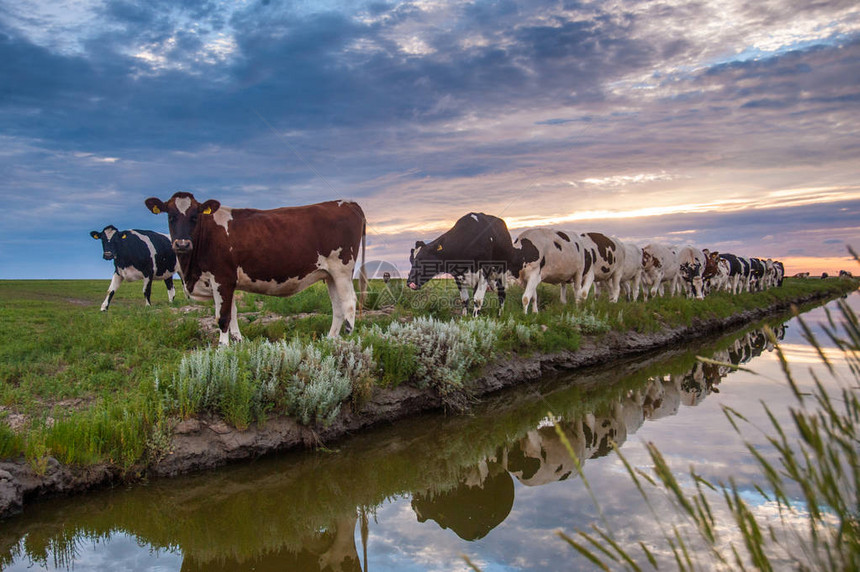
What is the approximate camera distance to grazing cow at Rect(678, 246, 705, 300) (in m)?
25.3

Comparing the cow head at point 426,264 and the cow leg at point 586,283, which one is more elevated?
the cow head at point 426,264

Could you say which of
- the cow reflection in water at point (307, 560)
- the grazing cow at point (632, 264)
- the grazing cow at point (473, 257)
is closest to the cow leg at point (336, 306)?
the grazing cow at point (473, 257)

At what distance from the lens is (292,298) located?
48.7ft

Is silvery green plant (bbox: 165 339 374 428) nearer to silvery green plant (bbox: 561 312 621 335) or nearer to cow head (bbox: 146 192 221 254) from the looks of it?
cow head (bbox: 146 192 221 254)

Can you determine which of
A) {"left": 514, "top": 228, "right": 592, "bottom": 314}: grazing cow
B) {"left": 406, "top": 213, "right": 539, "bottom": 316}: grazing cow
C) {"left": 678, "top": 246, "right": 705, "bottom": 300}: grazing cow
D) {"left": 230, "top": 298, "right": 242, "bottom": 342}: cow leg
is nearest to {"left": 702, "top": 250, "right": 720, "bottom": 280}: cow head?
{"left": 678, "top": 246, "right": 705, "bottom": 300}: grazing cow

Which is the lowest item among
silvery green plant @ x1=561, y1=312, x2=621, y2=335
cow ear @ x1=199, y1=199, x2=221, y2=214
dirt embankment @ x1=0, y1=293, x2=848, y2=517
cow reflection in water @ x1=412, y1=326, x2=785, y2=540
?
cow reflection in water @ x1=412, y1=326, x2=785, y2=540

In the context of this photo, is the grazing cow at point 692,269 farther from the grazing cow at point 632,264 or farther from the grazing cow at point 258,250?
the grazing cow at point 258,250

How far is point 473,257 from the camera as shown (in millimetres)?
14055

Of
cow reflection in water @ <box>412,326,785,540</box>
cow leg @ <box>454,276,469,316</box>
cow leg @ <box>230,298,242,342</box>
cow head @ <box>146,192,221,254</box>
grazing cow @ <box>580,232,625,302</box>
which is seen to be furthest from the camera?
grazing cow @ <box>580,232,625,302</box>

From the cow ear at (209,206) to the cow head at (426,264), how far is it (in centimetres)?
548

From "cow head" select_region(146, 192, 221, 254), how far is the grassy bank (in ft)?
5.82

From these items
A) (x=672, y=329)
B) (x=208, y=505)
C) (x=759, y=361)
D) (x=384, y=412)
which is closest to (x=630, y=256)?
(x=672, y=329)

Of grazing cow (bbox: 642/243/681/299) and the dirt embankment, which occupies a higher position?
grazing cow (bbox: 642/243/681/299)

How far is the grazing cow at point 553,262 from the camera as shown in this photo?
48.5 ft
